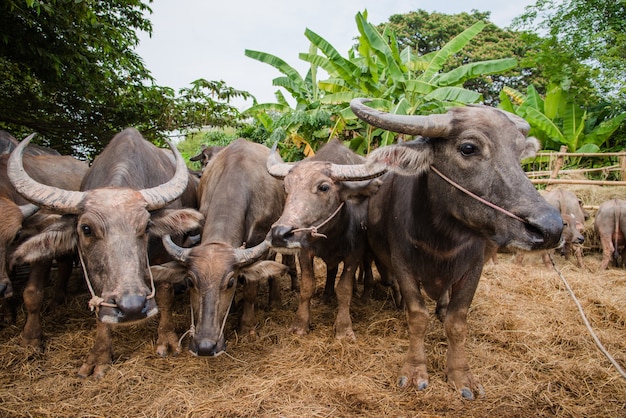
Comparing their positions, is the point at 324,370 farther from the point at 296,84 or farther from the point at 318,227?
the point at 296,84

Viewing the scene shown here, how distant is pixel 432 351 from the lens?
144 inches

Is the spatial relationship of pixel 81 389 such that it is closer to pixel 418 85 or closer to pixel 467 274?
pixel 467 274

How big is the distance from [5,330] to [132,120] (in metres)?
5.31

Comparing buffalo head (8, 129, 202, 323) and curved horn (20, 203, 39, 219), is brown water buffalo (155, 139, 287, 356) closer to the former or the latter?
buffalo head (8, 129, 202, 323)

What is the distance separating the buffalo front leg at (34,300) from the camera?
360cm

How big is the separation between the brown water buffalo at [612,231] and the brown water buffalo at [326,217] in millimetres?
6172

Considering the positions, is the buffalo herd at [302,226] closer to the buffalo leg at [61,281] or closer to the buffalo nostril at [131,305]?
the buffalo nostril at [131,305]

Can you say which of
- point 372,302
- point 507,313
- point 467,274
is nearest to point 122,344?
point 372,302

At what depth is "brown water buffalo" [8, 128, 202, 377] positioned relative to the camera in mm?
2676

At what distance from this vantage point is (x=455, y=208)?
2578mm

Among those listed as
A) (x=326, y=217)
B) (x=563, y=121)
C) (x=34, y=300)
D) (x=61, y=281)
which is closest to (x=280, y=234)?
(x=326, y=217)

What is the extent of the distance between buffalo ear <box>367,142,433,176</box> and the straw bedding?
927mm

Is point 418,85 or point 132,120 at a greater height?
point 418,85

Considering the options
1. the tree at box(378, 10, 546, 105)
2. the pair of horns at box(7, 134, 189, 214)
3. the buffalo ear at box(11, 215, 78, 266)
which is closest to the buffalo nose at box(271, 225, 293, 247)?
the pair of horns at box(7, 134, 189, 214)
